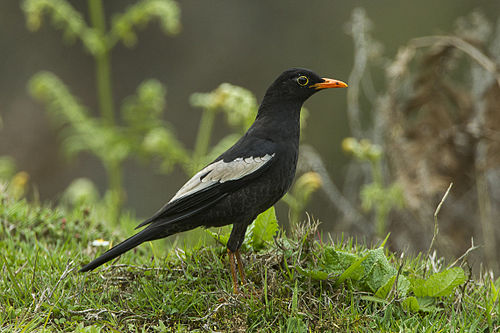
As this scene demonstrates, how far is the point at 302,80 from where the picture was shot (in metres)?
4.36

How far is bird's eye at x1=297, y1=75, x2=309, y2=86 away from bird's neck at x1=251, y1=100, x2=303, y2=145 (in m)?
0.15

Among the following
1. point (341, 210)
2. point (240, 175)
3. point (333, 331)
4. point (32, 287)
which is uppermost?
point (240, 175)

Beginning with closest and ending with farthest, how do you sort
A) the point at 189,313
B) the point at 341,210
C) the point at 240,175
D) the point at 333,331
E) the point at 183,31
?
the point at 333,331, the point at 189,313, the point at 240,175, the point at 341,210, the point at 183,31

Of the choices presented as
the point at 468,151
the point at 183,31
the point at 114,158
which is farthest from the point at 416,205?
the point at 183,31

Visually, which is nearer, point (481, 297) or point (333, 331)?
point (333, 331)

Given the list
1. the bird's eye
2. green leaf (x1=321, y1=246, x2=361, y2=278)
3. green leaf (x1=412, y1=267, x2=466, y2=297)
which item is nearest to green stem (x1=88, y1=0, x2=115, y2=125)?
the bird's eye

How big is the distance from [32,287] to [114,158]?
3474mm

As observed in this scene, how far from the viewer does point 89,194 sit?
23.6 feet

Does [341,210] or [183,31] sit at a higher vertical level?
[183,31]

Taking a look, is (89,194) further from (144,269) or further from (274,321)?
(274,321)

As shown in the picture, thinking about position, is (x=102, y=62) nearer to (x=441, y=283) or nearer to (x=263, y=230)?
(x=263, y=230)

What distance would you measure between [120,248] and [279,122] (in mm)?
1444

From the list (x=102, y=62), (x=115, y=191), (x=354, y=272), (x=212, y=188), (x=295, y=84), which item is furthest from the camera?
(x=102, y=62)

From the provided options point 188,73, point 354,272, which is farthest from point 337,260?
point 188,73
